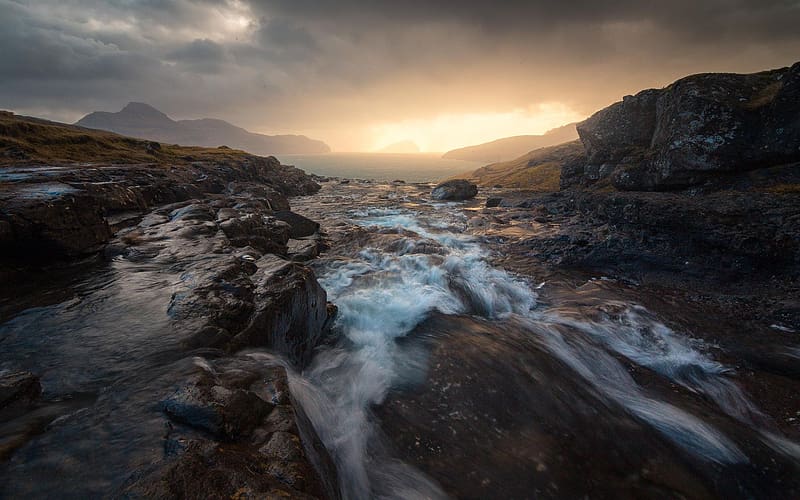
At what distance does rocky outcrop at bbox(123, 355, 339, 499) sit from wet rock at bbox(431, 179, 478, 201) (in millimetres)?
37264

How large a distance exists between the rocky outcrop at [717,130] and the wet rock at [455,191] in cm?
1972

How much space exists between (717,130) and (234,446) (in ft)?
73.4

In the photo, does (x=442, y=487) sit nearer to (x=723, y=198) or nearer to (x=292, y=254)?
(x=292, y=254)

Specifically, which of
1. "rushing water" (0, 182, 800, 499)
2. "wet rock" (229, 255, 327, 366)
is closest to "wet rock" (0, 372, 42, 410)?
"rushing water" (0, 182, 800, 499)

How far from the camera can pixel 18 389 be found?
12.3ft

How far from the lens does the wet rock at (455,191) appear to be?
39844 mm

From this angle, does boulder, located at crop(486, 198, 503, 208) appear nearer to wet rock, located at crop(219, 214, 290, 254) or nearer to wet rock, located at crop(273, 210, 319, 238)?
wet rock, located at crop(273, 210, 319, 238)

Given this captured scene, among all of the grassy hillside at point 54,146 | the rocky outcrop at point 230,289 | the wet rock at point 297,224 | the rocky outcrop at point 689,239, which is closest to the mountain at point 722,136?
the rocky outcrop at point 689,239

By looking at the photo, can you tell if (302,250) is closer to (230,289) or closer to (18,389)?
(230,289)

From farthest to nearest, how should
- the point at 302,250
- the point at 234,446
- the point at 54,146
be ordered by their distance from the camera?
the point at 54,146 < the point at 302,250 < the point at 234,446

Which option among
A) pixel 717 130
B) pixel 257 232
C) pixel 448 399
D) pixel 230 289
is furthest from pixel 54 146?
pixel 717 130

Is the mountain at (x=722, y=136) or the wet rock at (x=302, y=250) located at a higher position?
the mountain at (x=722, y=136)

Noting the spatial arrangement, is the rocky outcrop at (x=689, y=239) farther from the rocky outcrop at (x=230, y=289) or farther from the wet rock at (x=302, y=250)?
the rocky outcrop at (x=230, y=289)

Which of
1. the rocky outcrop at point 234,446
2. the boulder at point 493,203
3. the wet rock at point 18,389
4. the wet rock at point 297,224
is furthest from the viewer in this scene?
the boulder at point 493,203
